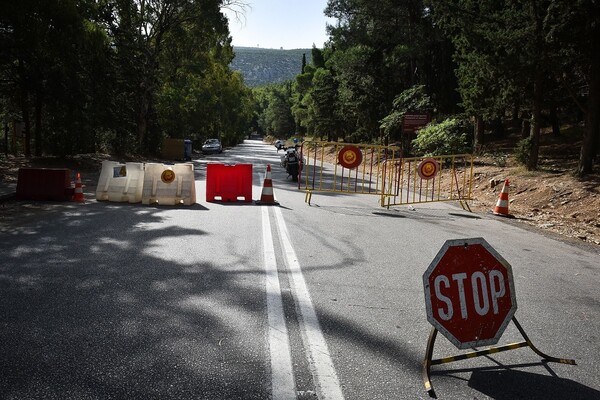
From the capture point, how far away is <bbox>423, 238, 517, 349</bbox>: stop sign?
3.53 m

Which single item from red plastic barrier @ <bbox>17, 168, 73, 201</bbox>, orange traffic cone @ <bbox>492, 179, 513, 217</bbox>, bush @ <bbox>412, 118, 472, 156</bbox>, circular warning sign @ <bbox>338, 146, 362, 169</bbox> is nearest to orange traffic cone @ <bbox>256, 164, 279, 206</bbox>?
circular warning sign @ <bbox>338, 146, 362, 169</bbox>

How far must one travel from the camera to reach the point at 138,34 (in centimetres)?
2895

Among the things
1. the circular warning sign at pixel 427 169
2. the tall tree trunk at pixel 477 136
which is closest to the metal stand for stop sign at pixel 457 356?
the circular warning sign at pixel 427 169

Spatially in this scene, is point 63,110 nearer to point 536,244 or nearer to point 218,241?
point 218,241

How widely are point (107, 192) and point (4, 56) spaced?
28.7 ft

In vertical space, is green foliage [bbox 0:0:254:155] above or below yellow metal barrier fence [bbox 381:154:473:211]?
above

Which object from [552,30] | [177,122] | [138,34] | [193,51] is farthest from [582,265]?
[177,122]

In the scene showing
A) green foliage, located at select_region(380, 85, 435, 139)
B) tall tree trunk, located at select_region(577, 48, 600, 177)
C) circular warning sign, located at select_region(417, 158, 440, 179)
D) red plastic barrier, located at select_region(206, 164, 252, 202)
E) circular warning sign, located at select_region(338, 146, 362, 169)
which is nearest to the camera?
red plastic barrier, located at select_region(206, 164, 252, 202)

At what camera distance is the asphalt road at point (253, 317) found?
3.11 m

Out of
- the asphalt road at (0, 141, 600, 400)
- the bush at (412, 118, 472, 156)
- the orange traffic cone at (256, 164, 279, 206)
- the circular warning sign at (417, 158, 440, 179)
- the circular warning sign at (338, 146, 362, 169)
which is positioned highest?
the bush at (412, 118, 472, 156)

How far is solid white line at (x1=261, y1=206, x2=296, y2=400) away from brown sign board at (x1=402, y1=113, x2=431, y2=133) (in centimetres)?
2267

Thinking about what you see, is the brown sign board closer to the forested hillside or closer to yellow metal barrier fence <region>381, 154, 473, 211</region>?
the forested hillside

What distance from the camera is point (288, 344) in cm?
368

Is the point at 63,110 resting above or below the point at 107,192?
above
